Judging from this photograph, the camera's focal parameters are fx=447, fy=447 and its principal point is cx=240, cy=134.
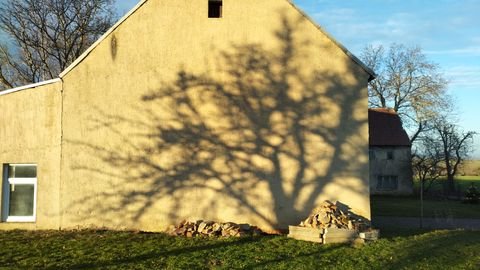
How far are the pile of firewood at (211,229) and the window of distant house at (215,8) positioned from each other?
666 centimetres

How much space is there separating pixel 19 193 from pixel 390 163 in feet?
124

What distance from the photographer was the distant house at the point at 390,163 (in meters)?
44.5

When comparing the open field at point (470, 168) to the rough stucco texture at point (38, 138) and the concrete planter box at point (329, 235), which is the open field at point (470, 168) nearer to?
the concrete planter box at point (329, 235)

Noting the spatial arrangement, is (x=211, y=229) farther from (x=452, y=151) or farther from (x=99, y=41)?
(x=452, y=151)

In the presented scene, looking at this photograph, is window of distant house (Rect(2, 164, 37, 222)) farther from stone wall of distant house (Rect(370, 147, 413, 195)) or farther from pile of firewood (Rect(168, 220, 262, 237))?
stone wall of distant house (Rect(370, 147, 413, 195))

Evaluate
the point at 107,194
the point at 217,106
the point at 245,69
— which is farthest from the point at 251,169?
the point at 107,194

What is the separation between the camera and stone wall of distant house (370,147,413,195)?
44.5 metres

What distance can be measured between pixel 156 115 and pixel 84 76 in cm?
261

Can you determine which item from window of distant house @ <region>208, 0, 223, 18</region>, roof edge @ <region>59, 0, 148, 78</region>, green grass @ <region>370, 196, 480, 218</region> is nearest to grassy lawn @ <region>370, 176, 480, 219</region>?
green grass @ <region>370, 196, 480, 218</region>

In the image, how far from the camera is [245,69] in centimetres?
1438

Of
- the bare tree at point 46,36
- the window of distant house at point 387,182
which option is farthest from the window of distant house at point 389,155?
the bare tree at point 46,36

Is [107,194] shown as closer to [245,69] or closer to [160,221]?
[160,221]

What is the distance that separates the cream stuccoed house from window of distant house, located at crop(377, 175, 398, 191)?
32.3 metres

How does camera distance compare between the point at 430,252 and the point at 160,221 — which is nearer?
the point at 430,252
